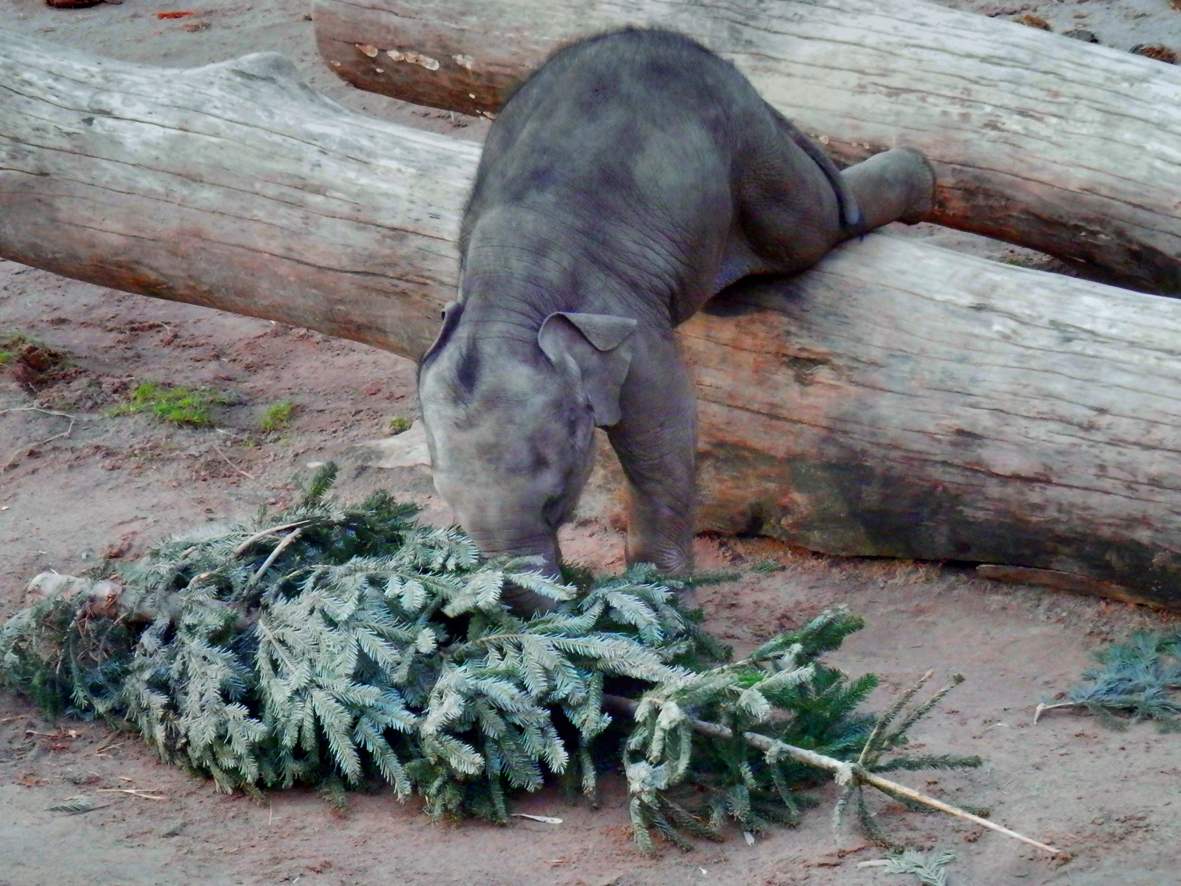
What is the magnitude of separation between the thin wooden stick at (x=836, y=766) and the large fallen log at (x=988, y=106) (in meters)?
3.28

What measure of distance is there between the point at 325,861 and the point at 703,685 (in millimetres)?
1049

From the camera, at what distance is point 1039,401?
15.5 ft

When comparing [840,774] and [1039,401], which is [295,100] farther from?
[840,774]

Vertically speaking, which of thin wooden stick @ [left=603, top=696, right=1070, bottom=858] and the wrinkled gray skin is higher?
the wrinkled gray skin

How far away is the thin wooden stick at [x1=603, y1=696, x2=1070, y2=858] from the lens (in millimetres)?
3047

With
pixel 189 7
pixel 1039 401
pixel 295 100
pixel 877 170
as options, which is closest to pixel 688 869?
pixel 1039 401

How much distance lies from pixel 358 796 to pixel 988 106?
13.3ft

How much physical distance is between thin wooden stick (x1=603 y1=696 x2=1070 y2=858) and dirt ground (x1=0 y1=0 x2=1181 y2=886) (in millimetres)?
164

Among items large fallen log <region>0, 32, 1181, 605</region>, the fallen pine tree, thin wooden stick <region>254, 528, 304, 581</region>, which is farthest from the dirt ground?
thin wooden stick <region>254, 528, 304, 581</region>

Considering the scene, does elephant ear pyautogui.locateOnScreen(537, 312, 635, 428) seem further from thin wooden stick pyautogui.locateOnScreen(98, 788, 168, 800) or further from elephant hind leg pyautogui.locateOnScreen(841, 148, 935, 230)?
elephant hind leg pyautogui.locateOnScreen(841, 148, 935, 230)

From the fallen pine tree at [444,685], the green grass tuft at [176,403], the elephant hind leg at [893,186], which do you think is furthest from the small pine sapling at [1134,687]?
the green grass tuft at [176,403]

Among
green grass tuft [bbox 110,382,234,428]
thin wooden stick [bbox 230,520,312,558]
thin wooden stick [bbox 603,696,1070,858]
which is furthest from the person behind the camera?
green grass tuft [bbox 110,382,234,428]

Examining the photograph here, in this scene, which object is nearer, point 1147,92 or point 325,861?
point 325,861

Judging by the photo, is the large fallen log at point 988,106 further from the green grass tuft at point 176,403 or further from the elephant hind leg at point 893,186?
the green grass tuft at point 176,403
